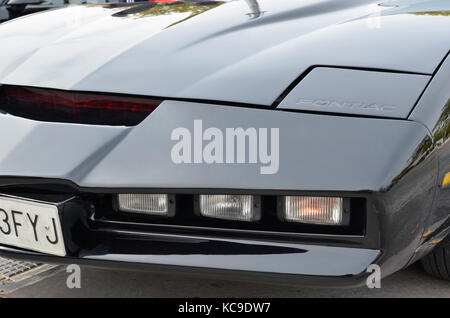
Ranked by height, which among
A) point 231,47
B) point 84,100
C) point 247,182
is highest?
point 231,47

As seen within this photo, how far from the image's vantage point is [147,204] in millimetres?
1637

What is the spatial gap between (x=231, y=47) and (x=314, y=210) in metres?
0.54

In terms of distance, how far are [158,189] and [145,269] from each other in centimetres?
22

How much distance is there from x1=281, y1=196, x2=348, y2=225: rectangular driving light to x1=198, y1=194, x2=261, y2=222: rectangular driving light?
7 centimetres

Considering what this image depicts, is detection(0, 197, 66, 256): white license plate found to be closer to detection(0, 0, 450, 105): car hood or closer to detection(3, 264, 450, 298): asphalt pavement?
detection(0, 0, 450, 105): car hood

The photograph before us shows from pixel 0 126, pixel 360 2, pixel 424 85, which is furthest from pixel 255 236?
pixel 360 2

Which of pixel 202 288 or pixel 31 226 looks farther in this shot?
pixel 202 288

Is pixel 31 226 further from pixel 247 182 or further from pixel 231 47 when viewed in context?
pixel 231 47

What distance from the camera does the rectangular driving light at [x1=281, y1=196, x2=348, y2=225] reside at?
151 cm

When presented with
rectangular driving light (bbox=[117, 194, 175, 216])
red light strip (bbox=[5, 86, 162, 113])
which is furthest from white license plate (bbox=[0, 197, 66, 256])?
red light strip (bbox=[5, 86, 162, 113])

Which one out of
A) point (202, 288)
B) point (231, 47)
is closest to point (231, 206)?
point (231, 47)

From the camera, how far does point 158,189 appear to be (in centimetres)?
155
